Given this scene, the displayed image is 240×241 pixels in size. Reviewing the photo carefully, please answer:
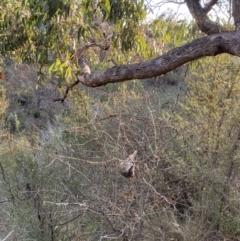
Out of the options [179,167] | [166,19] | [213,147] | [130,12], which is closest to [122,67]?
[130,12]

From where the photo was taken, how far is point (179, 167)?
12.1 feet

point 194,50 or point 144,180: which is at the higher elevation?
point 194,50

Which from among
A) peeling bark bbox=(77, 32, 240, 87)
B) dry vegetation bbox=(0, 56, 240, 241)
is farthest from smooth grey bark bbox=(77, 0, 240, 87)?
dry vegetation bbox=(0, 56, 240, 241)

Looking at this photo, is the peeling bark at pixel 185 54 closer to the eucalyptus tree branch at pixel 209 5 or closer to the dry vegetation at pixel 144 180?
the dry vegetation at pixel 144 180

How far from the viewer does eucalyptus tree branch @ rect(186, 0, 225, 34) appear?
3.11 meters

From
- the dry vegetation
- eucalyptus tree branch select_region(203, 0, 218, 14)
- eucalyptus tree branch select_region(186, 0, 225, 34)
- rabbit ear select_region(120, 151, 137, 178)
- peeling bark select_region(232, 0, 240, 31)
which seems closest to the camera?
rabbit ear select_region(120, 151, 137, 178)

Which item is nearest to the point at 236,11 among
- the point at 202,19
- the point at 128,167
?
the point at 202,19

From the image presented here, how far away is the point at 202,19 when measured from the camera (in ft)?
10.6

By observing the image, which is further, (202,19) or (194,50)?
(202,19)

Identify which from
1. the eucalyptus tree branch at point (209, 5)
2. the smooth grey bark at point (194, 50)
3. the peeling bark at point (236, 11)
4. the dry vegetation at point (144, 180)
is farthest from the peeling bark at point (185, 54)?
the eucalyptus tree branch at point (209, 5)

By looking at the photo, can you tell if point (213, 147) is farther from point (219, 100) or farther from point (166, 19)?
point (166, 19)

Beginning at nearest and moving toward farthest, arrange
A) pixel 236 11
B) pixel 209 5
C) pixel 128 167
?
pixel 128 167, pixel 236 11, pixel 209 5

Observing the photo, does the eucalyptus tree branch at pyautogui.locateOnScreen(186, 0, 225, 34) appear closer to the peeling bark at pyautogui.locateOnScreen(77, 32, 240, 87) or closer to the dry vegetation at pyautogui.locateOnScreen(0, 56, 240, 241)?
the peeling bark at pyautogui.locateOnScreen(77, 32, 240, 87)

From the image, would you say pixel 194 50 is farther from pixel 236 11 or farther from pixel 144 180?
pixel 144 180
